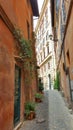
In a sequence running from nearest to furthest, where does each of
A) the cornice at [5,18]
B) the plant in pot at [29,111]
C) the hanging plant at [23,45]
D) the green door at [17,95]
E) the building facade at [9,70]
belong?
the building facade at [9,70] → the cornice at [5,18] → the green door at [17,95] → the hanging plant at [23,45] → the plant in pot at [29,111]

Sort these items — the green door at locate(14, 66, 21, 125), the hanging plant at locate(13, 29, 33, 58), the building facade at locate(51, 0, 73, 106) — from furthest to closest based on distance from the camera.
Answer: the hanging plant at locate(13, 29, 33, 58)
the green door at locate(14, 66, 21, 125)
the building facade at locate(51, 0, 73, 106)

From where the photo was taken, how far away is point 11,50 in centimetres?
732

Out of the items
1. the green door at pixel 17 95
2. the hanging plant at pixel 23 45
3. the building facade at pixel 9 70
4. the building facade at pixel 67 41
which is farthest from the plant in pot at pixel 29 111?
the hanging plant at pixel 23 45

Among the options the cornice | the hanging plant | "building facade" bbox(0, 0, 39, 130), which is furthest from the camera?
the hanging plant

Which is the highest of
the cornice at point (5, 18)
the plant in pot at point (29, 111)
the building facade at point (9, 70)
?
the cornice at point (5, 18)

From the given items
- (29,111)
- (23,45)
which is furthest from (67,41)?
(29,111)

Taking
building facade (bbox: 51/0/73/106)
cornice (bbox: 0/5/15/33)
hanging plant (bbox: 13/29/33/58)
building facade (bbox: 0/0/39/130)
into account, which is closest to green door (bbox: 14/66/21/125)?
building facade (bbox: 0/0/39/130)

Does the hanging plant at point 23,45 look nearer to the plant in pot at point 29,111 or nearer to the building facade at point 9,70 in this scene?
the building facade at point 9,70

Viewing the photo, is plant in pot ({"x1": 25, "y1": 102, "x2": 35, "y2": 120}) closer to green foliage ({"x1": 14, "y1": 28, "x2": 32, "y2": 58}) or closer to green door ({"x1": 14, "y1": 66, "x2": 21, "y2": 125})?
green door ({"x1": 14, "y1": 66, "x2": 21, "y2": 125})

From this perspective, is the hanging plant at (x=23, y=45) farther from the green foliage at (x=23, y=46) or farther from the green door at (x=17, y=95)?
the green door at (x=17, y=95)

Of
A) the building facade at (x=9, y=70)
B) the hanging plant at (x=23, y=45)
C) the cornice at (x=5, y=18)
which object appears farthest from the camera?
the hanging plant at (x=23, y=45)

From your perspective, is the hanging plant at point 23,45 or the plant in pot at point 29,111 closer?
the hanging plant at point 23,45

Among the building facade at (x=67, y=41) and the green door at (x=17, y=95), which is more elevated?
the building facade at (x=67, y=41)

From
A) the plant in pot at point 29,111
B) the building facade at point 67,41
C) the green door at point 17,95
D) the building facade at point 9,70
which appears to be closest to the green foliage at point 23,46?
the building facade at point 9,70
